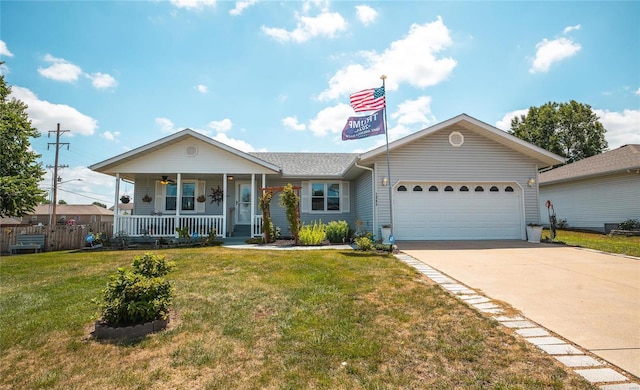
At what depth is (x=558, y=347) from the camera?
3100 mm

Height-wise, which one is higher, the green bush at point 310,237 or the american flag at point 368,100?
the american flag at point 368,100

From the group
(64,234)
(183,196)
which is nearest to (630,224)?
Answer: (183,196)

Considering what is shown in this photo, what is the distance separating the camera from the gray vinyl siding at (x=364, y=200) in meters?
12.5

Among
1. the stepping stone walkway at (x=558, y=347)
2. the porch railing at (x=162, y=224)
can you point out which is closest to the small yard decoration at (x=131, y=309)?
the stepping stone walkway at (x=558, y=347)

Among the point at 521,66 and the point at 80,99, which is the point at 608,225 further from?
the point at 80,99

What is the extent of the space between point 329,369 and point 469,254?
23.7ft

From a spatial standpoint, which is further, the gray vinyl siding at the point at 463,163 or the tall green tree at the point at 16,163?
the gray vinyl siding at the point at 463,163

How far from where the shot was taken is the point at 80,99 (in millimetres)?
12922

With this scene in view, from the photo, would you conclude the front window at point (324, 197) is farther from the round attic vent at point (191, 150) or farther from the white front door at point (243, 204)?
the round attic vent at point (191, 150)

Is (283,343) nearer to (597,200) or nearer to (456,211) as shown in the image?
(456,211)

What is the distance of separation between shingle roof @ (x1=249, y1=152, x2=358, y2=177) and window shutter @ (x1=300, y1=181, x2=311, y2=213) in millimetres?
726

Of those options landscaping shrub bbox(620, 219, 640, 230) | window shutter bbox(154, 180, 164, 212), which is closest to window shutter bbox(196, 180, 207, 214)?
window shutter bbox(154, 180, 164, 212)

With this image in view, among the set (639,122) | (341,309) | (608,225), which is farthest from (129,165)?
(639,122)

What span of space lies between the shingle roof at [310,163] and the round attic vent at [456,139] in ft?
12.3
